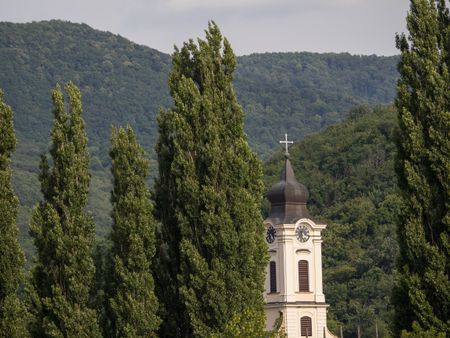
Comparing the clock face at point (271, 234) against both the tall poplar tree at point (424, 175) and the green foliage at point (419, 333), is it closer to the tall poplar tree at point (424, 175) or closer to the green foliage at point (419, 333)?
the tall poplar tree at point (424, 175)

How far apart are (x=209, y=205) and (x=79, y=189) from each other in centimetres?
403

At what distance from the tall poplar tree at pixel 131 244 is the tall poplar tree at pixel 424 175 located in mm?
8121

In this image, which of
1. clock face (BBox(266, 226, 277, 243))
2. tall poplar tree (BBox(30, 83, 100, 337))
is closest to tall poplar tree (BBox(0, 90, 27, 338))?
tall poplar tree (BBox(30, 83, 100, 337))

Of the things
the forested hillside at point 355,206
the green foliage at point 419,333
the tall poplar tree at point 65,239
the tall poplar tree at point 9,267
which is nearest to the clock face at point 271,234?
the forested hillside at point 355,206

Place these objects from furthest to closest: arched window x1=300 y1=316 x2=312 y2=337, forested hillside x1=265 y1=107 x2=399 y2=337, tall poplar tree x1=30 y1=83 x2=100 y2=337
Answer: forested hillside x1=265 y1=107 x2=399 y2=337
arched window x1=300 y1=316 x2=312 y2=337
tall poplar tree x1=30 y1=83 x2=100 y2=337

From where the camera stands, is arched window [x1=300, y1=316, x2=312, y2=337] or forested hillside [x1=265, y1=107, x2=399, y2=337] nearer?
arched window [x1=300, y1=316, x2=312, y2=337]

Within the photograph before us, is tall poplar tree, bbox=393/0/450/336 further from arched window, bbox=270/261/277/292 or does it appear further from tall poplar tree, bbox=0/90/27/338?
arched window, bbox=270/261/277/292

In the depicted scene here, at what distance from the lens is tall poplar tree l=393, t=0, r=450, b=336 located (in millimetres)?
41844

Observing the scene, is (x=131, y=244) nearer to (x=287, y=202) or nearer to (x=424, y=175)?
(x=424, y=175)

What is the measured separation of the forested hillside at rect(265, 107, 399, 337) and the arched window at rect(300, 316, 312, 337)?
22.6m

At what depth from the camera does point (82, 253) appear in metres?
46.3

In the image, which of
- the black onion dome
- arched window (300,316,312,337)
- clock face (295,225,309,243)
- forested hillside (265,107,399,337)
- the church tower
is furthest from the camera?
forested hillside (265,107,399,337)

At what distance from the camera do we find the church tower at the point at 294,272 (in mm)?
85938

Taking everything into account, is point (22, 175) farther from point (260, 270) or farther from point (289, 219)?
point (260, 270)
